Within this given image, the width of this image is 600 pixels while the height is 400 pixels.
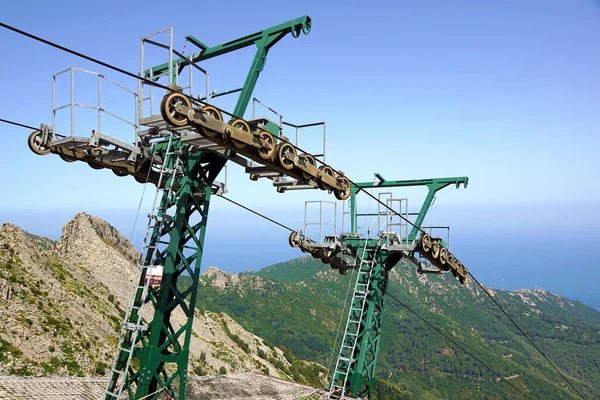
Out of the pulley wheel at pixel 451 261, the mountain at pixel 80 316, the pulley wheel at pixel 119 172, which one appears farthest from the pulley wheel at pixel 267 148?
the mountain at pixel 80 316

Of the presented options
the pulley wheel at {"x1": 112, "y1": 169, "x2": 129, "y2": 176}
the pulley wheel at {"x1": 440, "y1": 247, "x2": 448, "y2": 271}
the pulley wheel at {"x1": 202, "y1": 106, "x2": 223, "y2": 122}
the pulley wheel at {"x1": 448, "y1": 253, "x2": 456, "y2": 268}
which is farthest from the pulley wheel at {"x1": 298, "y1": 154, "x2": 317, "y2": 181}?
the pulley wheel at {"x1": 448, "y1": 253, "x2": 456, "y2": 268}

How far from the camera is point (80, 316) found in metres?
28.5

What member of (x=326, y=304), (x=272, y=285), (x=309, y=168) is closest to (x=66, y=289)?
(x=309, y=168)

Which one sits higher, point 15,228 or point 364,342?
point 15,228

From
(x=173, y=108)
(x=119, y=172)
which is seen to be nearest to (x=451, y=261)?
(x=119, y=172)

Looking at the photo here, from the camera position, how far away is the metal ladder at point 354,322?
65.8 feet

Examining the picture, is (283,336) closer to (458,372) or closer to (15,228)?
(458,372)

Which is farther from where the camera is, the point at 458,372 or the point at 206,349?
the point at 458,372

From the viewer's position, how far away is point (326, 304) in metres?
186

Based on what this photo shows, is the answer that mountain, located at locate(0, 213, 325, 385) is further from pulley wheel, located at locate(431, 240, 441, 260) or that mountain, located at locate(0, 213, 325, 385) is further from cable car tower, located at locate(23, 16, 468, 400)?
pulley wheel, located at locate(431, 240, 441, 260)

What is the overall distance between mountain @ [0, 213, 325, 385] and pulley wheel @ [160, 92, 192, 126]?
15286 millimetres

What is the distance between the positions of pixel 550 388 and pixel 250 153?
190257mm

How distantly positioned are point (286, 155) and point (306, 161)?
83 centimetres

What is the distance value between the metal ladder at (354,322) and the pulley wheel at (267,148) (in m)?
10.2
